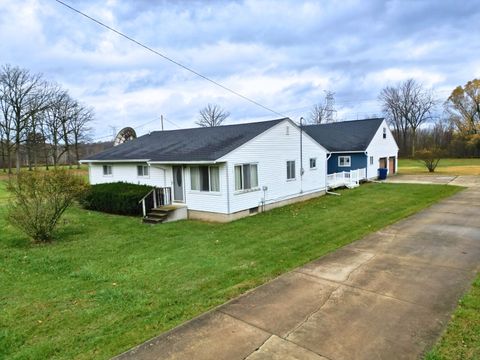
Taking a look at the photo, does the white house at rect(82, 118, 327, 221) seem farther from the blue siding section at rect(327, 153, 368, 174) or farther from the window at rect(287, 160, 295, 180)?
the blue siding section at rect(327, 153, 368, 174)

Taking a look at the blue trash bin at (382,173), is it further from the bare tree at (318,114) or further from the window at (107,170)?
the bare tree at (318,114)

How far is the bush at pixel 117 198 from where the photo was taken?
14.8m

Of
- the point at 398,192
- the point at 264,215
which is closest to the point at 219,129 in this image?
the point at 264,215

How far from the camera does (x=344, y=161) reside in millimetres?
26578

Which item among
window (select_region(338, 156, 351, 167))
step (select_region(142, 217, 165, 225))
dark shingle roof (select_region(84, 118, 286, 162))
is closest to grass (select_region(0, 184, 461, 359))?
step (select_region(142, 217, 165, 225))

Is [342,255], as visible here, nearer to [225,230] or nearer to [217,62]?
[225,230]

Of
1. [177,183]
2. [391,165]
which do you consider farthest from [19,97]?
[391,165]

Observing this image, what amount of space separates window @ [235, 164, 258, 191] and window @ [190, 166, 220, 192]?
2.83ft

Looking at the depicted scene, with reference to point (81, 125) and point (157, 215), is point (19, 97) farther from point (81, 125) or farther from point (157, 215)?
point (157, 215)

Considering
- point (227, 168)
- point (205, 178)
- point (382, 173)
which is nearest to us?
point (227, 168)

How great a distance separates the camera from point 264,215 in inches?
550

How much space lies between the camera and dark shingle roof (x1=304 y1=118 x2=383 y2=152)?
86.7 feet

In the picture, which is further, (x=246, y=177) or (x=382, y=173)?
(x=382, y=173)

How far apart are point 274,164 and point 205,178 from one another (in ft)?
12.4
